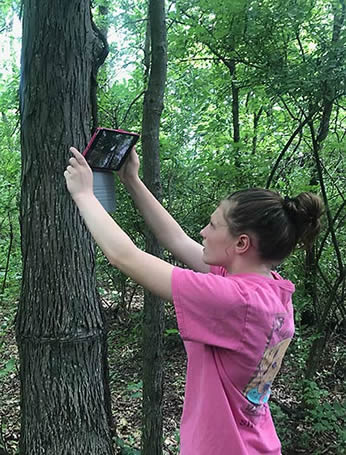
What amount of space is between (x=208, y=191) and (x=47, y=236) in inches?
117

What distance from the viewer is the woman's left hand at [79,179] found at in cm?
135

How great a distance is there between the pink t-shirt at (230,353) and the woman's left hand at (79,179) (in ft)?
1.37

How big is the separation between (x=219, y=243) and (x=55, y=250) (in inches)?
41.8

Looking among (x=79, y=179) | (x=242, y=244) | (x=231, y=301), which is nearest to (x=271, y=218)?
(x=242, y=244)

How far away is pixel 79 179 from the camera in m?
1.36

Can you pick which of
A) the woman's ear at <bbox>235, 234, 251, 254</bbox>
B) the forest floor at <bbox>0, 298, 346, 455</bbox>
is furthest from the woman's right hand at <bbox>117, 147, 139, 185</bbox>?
the forest floor at <bbox>0, 298, 346, 455</bbox>

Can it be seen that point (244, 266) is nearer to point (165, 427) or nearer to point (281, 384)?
point (165, 427)

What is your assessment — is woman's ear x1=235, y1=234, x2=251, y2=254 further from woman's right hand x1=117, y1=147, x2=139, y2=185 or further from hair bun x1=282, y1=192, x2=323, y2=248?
woman's right hand x1=117, y1=147, x2=139, y2=185

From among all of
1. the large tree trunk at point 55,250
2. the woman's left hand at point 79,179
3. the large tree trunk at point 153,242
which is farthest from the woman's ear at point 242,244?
the large tree trunk at point 153,242

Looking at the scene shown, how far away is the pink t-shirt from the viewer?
1.16 metres

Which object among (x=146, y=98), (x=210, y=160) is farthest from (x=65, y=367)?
(x=210, y=160)

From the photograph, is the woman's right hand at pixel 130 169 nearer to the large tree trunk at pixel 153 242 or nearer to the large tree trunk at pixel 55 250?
the large tree trunk at pixel 55 250

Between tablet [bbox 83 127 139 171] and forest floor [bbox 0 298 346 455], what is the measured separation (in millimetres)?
1756

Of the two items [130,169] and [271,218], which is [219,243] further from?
[130,169]
